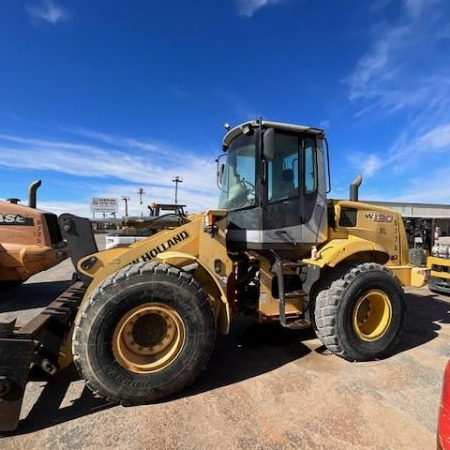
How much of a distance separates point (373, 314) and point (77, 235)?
150 inches

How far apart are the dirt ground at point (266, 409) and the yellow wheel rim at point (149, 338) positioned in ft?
1.25

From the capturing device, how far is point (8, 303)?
8.00 metres

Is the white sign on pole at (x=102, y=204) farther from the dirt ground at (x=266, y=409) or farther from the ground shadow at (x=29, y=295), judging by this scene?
the dirt ground at (x=266, y=409)

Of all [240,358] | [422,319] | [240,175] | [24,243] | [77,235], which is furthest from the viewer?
[24,243]

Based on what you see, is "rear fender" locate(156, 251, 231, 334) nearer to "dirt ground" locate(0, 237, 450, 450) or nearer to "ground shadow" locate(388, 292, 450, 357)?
"dirt ground" locate(0, 237, 450, 450)

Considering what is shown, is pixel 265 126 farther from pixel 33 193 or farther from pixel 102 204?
pixel 102 204

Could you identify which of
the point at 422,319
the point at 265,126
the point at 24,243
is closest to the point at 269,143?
the point at 265,126

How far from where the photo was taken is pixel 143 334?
3662 mm

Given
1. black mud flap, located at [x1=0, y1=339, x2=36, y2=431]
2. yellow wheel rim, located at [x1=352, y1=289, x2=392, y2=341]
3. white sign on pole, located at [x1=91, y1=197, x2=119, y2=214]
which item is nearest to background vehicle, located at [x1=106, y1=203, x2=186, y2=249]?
black mud flap, located at [x1=0, y1=339, x2=36, y2=431]

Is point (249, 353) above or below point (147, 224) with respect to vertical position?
below

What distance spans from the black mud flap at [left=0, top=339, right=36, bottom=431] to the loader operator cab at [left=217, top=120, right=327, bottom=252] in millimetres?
2700

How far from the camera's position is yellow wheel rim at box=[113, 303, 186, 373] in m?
3.53

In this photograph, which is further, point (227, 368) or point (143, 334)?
point (227, 368)

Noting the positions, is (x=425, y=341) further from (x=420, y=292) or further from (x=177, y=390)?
(x=420, y=292)
